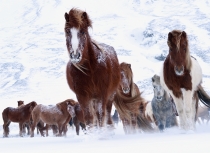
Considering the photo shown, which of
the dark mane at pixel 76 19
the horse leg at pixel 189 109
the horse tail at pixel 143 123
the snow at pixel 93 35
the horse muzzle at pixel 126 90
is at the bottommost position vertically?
the horse tail at pixel 143 123

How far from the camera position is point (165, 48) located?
60.4 m

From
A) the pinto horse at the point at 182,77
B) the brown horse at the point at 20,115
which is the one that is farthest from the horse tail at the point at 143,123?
the brown horse at the point at 20,115

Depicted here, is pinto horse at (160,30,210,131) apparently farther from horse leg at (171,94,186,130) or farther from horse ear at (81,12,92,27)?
horse ear at (81,12,92,27)

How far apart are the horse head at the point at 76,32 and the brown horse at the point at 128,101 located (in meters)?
→ 2.00

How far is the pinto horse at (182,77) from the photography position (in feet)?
18.6

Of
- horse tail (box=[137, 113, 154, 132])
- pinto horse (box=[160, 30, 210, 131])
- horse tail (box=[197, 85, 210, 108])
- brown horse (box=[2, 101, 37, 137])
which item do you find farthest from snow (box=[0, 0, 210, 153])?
pinto horse (box=[160, 30, 210, 131])

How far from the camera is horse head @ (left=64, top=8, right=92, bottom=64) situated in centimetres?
445

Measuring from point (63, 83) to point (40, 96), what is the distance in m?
6.37

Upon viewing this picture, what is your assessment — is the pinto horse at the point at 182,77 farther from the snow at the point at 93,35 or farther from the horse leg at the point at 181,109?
the snow at the point at 93,35

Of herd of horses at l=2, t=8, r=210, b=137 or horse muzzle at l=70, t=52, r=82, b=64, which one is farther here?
herd of horses at l=2, t=8, r=210, b=137

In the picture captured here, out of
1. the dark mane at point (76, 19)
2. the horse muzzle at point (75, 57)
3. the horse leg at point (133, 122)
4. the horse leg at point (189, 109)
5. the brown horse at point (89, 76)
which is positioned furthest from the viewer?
the horse leg at point (133, 122)

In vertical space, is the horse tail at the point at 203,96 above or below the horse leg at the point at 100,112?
above

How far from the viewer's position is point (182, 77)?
19.0 feet

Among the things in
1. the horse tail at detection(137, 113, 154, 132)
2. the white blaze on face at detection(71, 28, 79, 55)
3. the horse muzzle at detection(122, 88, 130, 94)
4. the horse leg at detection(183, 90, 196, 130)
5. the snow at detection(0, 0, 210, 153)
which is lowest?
the horse tail at detection(137, 113, 154, 132)
